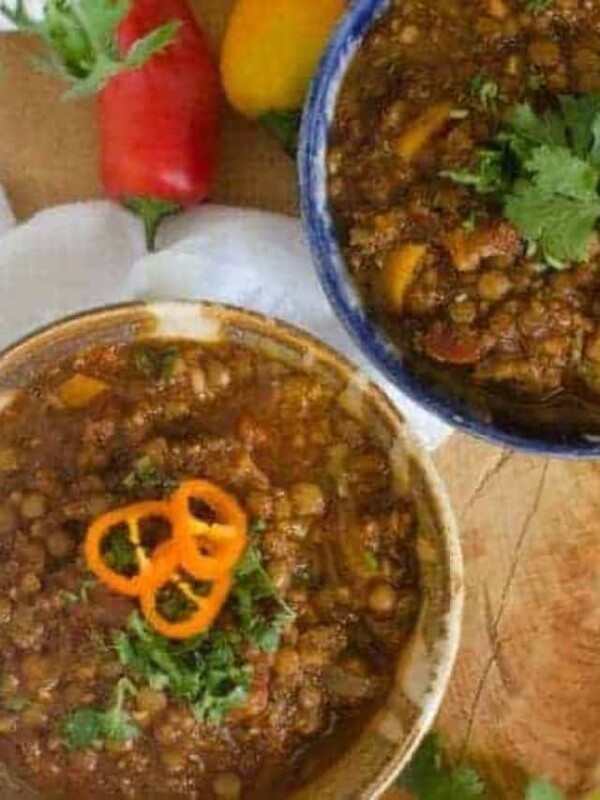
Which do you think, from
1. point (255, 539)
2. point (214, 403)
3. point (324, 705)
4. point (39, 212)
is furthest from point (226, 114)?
point (324, 705)

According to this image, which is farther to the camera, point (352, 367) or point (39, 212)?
point (39, 212)

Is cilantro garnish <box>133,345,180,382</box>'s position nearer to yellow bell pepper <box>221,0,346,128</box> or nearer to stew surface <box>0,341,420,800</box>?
stew surface <box>0,341,420,800</box>

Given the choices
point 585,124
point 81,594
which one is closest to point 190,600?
point 81,594

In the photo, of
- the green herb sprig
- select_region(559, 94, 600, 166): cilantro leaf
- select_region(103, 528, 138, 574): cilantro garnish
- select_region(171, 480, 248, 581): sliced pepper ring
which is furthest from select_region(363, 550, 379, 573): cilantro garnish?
the green herb sprig

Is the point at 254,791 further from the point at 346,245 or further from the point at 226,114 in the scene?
the point at 226,114

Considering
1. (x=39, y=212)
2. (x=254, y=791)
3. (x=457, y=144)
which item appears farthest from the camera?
(x=39, y=212)

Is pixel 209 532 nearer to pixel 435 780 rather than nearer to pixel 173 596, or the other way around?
pixel 173 596
